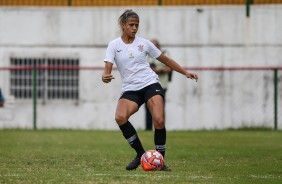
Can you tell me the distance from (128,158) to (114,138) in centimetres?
564

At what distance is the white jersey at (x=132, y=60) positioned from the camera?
489 inches


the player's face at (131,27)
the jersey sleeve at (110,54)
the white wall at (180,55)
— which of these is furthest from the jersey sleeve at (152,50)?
the white wall at (180,55)

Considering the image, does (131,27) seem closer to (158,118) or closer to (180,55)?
(158,118)

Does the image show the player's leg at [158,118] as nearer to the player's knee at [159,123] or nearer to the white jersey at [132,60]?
the player's knee at [159,123]

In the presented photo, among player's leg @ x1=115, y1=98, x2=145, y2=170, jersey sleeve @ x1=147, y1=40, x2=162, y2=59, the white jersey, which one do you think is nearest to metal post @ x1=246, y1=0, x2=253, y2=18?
jersey sleeve @ x1=147, y1=40, x2=162, y2=59

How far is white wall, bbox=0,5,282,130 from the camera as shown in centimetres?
2452

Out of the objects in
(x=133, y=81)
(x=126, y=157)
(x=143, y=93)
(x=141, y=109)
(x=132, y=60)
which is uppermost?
(x=132, y=60)

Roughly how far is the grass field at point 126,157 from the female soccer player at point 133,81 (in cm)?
51

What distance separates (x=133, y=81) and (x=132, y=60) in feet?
0.95

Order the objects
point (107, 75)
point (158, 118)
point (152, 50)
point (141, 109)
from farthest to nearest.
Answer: point (141, 109), point (152, 50), point (158, 118), point (107, 75)

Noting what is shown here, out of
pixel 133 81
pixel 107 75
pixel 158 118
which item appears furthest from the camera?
pixel 133 81

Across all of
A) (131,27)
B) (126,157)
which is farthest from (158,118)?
(126,157)

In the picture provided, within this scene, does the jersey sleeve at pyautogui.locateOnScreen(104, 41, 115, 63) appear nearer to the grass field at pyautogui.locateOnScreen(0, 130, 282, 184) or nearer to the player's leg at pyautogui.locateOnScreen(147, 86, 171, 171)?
the player's leg at pyautogui.locateOnScreen(147, 86, 171, 171)

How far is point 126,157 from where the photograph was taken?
14.9 meters
